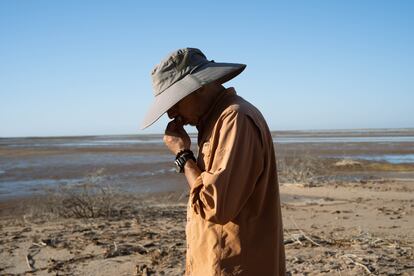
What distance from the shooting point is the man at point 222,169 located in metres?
1.74

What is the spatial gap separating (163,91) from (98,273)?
3435 millimetres

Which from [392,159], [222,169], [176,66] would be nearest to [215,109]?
[176,66]

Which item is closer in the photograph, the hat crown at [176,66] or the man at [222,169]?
the man at [222,169]

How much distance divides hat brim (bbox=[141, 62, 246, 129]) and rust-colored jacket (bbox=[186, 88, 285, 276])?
11cm

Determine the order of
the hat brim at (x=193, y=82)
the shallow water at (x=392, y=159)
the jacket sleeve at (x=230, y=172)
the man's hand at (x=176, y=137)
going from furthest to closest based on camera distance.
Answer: the shallow water at (x=392, y=159) < the man's hand at (x=176, y=137) < the hat brim at (x=193, y=82) < the jacket sleeve at (x=230, y=172)

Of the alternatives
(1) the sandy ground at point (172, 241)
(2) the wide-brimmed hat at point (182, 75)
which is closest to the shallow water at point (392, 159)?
(1) the sandy ground at point (172, 241)

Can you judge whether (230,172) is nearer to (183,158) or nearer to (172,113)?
(183,158)

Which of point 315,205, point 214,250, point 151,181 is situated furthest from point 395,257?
point 151,181

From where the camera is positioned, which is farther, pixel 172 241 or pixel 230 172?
pixel 172 241

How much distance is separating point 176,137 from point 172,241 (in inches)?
159

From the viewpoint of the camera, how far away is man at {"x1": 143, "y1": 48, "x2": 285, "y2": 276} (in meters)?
1.74

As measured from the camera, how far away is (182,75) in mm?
1946

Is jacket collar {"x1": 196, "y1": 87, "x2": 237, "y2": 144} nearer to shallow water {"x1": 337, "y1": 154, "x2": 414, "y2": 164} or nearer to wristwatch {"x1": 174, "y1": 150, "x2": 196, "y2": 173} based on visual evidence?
wristwatch {"x1": 174, "y1": 150, "x2": 196, "y2": 173}

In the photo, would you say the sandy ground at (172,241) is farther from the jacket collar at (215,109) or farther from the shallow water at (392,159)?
the shallow water at (392,159)
